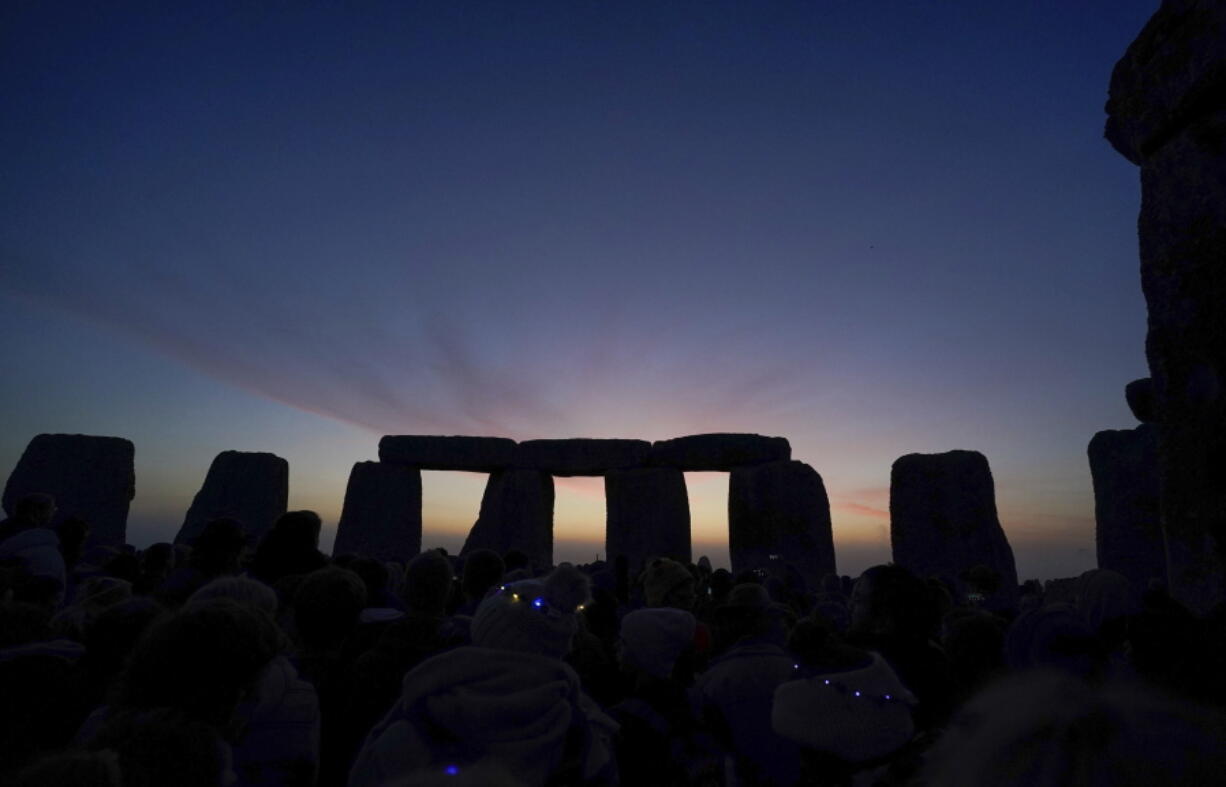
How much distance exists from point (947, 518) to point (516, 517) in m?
7.88

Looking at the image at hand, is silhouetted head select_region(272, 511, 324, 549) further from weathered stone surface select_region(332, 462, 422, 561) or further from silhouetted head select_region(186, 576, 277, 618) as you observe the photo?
weathered stone surface select_region(332, 462, 422, 561)

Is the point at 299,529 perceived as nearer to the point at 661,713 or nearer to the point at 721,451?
the point at 661,713

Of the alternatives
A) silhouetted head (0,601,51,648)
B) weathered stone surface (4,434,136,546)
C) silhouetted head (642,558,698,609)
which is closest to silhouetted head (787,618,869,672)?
silhouetted head (642,558,698,609)

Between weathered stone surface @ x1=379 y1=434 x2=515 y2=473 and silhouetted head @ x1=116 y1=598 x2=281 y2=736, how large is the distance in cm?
1307

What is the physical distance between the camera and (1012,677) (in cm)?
68

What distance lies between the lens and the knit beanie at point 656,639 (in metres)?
2.30

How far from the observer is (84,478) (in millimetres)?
11516

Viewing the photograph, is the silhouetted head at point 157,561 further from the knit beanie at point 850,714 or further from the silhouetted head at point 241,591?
the knit beanie at point 850,714

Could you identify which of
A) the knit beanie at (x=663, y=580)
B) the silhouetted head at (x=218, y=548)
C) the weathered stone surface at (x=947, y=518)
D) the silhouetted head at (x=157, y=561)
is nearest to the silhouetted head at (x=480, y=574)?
the knit beanie at (x=663, y=580)

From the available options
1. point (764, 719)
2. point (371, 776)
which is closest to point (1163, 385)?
point (764, 719)

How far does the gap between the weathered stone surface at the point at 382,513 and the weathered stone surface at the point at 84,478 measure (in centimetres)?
370

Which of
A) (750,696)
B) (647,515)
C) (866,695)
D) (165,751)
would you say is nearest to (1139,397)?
(750,696)

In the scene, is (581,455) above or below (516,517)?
above

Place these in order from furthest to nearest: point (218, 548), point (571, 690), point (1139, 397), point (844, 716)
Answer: point (1139, 397), point (218, 548), point (844, 716), point (571, 690)
